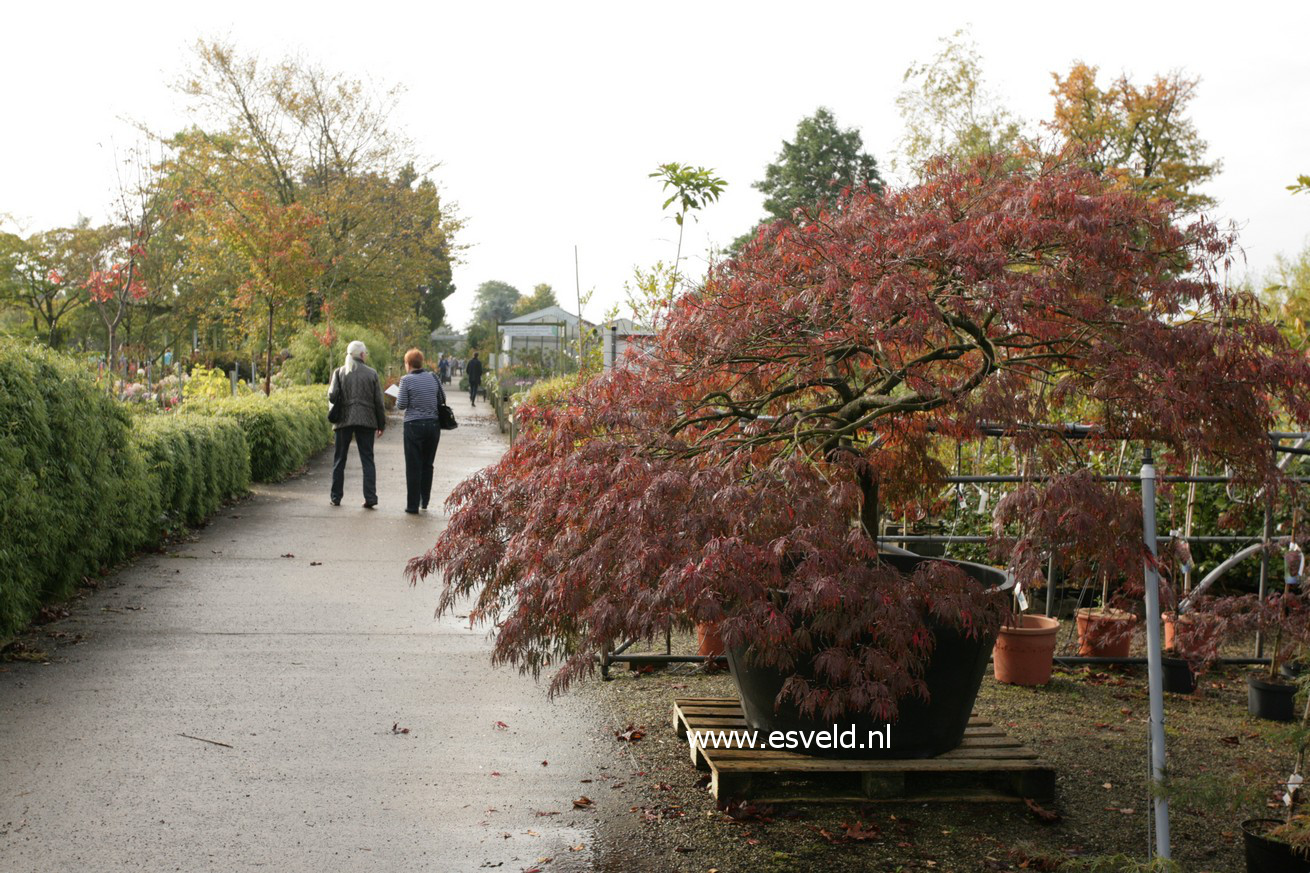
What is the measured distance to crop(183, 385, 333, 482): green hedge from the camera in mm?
13315

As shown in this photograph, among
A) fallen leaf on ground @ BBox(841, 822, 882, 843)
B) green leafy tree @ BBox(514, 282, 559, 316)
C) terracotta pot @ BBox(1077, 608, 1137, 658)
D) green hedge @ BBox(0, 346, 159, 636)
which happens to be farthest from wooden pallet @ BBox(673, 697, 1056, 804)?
green leafy tree @ BBox(514, 282, 559, 316)

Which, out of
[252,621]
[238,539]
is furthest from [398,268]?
[252,621]

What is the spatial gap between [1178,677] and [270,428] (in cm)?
1102

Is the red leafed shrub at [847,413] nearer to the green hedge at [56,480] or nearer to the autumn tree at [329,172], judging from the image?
the green hedge at [56,480]

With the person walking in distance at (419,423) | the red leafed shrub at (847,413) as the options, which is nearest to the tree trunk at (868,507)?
the red leafed shrub at (847,413)

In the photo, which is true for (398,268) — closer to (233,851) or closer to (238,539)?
(238,539)

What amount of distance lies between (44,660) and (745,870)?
4.16 m

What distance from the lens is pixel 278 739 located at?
15.9 ft

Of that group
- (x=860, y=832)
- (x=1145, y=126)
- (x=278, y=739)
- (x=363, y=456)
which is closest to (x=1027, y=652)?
(x=860, y=832)

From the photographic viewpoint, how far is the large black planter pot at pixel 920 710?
14.1ft

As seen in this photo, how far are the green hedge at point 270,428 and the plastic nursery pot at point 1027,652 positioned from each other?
29.6 ft

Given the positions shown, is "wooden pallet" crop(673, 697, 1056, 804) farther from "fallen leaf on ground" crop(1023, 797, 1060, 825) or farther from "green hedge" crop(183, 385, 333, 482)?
"green hedge" crop(183, 385, 333, 482)

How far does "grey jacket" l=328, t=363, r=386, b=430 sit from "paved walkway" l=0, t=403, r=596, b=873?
3.96 meters

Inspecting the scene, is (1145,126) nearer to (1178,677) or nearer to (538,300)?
(1178,677)
